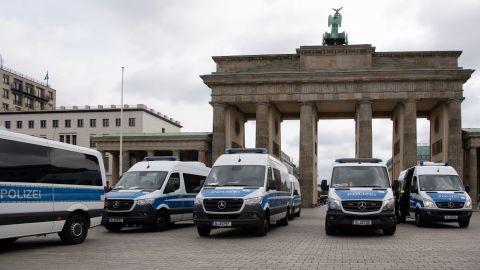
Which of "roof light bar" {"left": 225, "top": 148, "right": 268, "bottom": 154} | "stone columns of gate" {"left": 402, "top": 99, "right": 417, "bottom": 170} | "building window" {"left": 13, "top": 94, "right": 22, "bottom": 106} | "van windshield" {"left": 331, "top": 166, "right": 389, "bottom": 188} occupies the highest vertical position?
"building window" {"left": 13, "top": 94, "right": 22, "bottom": 106}

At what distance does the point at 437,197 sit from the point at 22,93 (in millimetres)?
97119

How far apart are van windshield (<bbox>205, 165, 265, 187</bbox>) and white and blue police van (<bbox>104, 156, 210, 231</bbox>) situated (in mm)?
1792

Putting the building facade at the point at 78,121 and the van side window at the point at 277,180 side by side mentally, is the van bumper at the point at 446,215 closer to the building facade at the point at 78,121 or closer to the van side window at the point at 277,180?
the van side window at the point at 277,180

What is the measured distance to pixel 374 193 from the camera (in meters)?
18.1

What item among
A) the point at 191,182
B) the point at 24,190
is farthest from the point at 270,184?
the point at 24,190

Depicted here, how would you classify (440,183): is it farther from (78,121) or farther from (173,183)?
(78,121)

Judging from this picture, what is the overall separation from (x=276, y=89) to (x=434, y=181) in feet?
108

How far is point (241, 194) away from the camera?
57.2 ft

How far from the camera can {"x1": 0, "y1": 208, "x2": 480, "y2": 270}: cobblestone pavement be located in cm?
1152

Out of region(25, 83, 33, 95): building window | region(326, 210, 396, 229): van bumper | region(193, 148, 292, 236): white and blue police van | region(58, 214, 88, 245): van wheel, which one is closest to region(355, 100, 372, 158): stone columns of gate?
region(193, 148, 292, 236): white and blue police van

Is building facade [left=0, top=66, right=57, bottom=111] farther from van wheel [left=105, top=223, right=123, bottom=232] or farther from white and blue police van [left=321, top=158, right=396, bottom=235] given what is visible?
white and blue police van [left=321, top=158, right=396, bottom=235]

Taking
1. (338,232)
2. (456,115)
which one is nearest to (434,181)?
(338,232)

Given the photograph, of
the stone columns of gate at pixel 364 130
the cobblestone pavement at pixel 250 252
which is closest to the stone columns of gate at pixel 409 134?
the stone columns of gate at pixel 364 130

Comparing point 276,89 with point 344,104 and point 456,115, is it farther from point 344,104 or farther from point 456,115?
point 456,115
